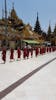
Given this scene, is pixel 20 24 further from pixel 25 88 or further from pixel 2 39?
pixel 25 88

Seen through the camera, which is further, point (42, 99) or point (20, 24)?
point (20, 24)

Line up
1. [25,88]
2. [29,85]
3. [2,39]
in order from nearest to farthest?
[25,88] < [29,85] < [2,39]

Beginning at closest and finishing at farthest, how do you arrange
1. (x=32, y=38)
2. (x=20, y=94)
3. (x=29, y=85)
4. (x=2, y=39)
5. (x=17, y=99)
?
(x=17, y=99)
(x=20, y=94)
(x=29, y=85)
(x=2, y=39)
(x=32, y=38)

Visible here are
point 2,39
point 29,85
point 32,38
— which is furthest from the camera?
point 32,38

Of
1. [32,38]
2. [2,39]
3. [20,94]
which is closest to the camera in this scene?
[20,94]

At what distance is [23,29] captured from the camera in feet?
375

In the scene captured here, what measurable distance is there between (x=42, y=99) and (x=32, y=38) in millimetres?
102570

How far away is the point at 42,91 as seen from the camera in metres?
11.9

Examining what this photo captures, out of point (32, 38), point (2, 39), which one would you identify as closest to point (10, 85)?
point (2, 39)

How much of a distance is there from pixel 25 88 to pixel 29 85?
0.85 meters

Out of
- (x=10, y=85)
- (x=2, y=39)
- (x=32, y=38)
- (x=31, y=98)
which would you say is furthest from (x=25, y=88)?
(x=32, y=38)

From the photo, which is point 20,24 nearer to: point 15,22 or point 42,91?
point 15,22

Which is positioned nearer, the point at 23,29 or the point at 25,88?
the point at 25,88

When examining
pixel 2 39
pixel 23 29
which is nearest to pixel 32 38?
pixel 23 29
